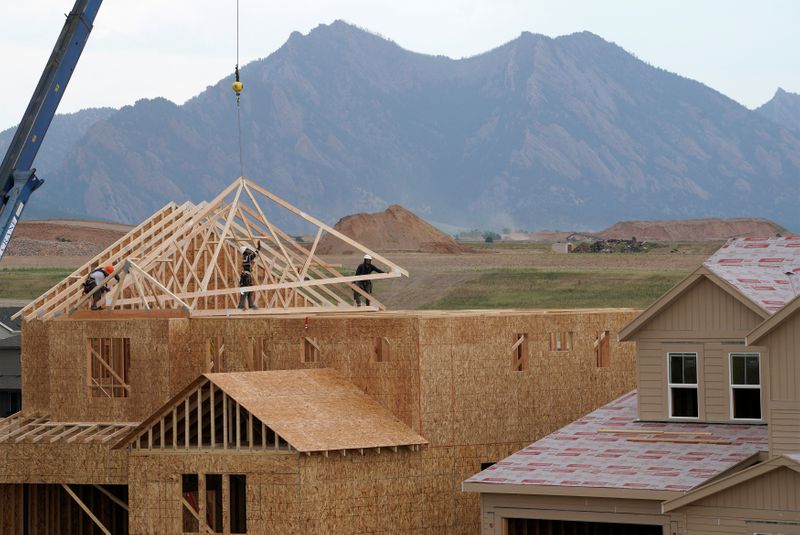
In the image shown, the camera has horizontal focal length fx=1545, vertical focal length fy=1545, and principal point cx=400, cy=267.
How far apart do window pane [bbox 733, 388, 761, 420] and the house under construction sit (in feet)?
19.9

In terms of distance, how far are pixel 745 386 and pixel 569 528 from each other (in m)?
4.59

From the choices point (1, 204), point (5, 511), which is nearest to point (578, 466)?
point (5, 511)

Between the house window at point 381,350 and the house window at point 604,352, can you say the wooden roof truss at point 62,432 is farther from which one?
the house window at point 604,352

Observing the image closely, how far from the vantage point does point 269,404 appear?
31.9 m

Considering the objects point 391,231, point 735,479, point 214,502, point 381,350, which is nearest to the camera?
point 735,479

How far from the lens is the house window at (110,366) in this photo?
3697 cm

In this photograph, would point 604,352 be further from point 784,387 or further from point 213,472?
point 213,472

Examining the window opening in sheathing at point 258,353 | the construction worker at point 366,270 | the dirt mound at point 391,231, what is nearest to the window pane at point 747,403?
the window opening in sheathing at point 258,353

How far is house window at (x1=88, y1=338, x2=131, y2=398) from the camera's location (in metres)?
37.0

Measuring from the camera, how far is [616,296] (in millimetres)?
80750

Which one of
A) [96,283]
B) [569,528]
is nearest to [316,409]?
[569,528]

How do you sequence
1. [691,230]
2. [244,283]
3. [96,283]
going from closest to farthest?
[96,283]
[244,283]
[691,230]

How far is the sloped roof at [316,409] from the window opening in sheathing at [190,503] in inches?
104

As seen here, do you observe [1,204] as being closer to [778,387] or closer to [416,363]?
[416,363]
